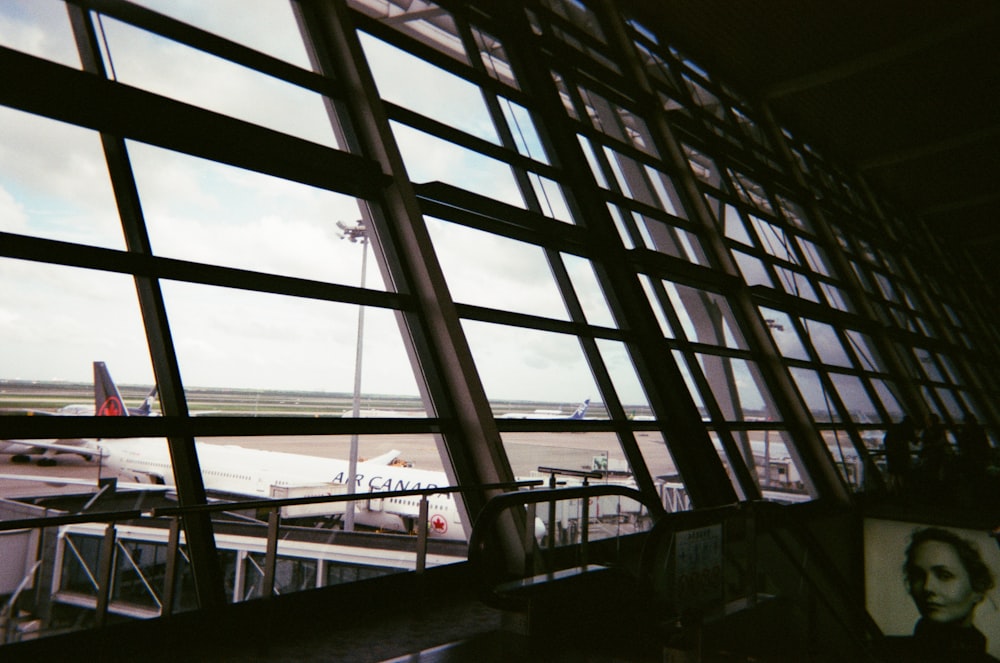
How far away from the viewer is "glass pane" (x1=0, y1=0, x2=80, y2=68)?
→ 4.46 meters

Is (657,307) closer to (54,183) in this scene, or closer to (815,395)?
(815,395)

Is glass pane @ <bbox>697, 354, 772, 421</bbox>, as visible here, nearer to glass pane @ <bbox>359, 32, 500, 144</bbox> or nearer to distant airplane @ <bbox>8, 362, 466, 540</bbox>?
glass pane @ <bbox>359, 32, 500, 144</bbox>

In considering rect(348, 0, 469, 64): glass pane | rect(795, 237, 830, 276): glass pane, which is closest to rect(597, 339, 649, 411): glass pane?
rect(348, 0, 469, 64): glass pane

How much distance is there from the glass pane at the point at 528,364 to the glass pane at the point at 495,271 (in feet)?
0.83

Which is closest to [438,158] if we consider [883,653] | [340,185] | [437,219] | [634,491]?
[437,219]

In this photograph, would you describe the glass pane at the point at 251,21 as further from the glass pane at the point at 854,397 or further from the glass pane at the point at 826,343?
the glass pane at the point at 854,397

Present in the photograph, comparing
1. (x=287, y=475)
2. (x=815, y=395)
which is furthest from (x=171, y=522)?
(x=815, y=395)

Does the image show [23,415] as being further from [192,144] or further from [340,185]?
[340,185]

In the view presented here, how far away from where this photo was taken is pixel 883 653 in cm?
797

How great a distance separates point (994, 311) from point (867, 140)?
539 inches

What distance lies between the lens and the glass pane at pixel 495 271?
6.60 metres

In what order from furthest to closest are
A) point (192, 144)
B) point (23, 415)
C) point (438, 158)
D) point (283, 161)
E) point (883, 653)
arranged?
1. point (883, 653)
2. point (438, 158)
3. point (283, 161)
4. point (192, 144)
5. point (23, 415)

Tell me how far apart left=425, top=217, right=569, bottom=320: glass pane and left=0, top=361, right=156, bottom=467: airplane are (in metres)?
2.81

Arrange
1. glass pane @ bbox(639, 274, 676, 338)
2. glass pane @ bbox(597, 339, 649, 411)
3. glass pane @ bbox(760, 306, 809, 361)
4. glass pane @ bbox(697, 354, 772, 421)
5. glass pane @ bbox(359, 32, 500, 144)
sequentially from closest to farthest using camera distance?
glass pane @ bbox(359, 32, 500, 144) → glass pane @ bbox(597, 339, 649, 411) → glass pane @ bbox(639, 274, 676, 338) → glass pane @ bbox(697, 354, 772, 421) → glass pane @ bbox(760, 306, 809, 361)
